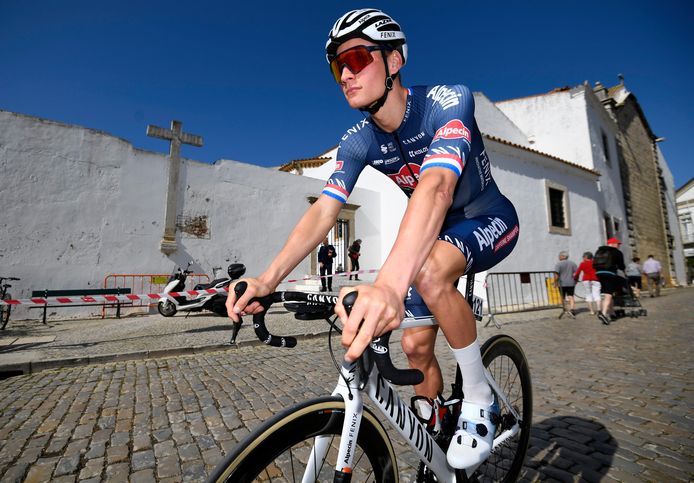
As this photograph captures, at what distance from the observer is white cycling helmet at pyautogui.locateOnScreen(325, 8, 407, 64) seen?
172 cm

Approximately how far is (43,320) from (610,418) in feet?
39.0

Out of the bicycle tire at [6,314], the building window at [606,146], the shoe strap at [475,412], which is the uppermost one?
the building window at [606,146]

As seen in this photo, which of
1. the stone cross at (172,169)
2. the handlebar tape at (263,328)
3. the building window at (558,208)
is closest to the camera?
the handlebar tape at (263,328)

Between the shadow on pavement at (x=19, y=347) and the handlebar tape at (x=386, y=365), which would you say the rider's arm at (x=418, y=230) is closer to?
the handlebar tape at (x=386, y=365)

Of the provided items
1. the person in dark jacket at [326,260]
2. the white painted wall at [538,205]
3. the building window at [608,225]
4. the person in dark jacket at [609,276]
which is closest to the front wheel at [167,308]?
the person in dark jacket at [326,260]

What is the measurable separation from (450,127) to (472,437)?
125cm

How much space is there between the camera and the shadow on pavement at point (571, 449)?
82.3 inches

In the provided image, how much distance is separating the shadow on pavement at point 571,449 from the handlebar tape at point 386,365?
1861 mm

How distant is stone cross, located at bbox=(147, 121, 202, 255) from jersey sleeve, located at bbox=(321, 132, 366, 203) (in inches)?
435

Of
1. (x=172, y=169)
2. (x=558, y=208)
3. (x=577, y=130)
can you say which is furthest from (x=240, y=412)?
(x=577, y=130)

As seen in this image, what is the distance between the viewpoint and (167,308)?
903 cm

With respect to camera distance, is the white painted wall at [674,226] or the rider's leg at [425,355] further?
the white painted wall at [674,226]

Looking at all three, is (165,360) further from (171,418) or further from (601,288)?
(601,288)

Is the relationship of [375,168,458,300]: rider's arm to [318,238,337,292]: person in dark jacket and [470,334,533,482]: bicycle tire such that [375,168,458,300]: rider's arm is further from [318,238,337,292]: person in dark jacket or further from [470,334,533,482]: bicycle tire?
[318,238,337,292]: person in dark jacket
